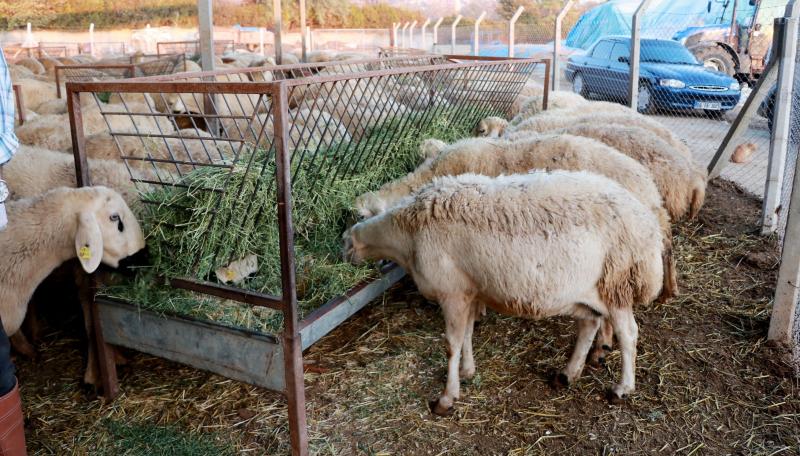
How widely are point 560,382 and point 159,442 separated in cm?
241

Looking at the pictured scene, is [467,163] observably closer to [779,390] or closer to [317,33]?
[779,390]

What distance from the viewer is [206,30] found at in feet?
20.6

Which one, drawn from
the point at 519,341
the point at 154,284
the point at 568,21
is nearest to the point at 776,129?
the point at 519,341

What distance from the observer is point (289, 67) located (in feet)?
18.9

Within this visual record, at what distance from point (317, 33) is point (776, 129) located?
3245 centimetres

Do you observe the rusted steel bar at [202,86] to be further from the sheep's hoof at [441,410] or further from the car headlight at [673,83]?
the car headlight at [673,83]

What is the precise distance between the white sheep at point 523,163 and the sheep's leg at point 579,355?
3.91 ft

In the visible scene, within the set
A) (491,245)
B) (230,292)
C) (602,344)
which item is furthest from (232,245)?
(602,344)

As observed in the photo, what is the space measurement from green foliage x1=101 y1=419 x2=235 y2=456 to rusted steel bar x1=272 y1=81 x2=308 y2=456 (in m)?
0.49

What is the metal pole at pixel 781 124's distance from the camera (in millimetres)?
5918

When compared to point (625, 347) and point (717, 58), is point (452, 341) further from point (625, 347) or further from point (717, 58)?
point (717, 58)

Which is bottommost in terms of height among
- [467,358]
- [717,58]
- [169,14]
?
[467,358]

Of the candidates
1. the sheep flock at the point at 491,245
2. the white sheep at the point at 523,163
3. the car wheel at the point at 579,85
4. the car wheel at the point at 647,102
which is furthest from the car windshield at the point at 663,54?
the sheep flock at the point at 491,245

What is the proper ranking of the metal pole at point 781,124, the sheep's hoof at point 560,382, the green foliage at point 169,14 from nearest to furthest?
the sheep's hoof at point 560,382 → the metal pole at point 781,124 → the green foliage at point 169,14
